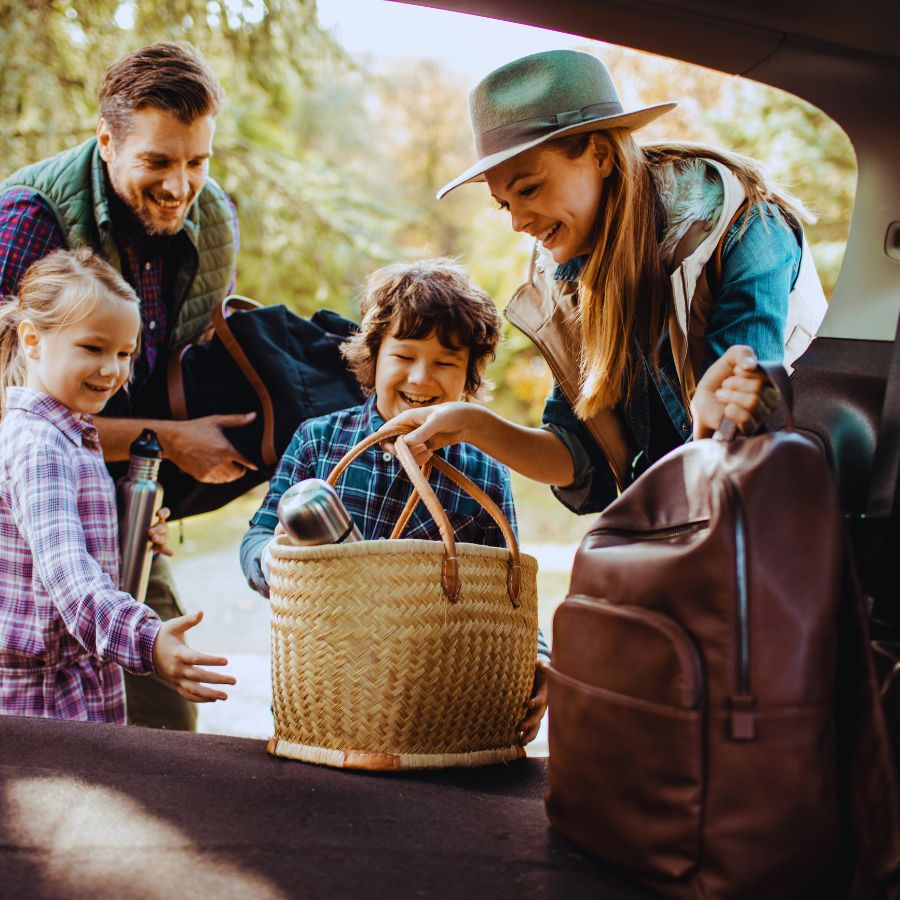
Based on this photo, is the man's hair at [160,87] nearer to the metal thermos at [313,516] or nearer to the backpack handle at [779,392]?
the metal thermos at [313,516]

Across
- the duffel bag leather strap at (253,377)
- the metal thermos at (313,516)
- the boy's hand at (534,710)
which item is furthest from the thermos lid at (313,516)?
the duffel bag leather strap at (253,377)

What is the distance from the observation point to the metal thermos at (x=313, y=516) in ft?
5.24

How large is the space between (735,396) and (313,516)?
69cm

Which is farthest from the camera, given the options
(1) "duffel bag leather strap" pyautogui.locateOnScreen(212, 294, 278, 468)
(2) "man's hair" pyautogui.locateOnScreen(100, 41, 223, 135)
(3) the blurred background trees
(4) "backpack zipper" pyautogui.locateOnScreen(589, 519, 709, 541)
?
(3) the blurred background trees

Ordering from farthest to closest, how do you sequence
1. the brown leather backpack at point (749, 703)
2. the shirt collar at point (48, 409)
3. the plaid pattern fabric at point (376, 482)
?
the plaid pattern fabric at point (376, 482)
the shirt collar at point (48, 409)
the brown leather backpack at point (749, 703)

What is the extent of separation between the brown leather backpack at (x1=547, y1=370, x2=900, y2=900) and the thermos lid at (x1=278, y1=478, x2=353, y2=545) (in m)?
0.56

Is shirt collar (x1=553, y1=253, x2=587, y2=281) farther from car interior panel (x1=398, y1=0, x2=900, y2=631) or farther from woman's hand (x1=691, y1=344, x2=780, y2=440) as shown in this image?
woman's hand (x1=691, y1=344, x2=780, y2=440)

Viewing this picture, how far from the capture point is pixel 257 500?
31.6 ft

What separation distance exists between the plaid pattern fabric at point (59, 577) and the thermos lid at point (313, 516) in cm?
38

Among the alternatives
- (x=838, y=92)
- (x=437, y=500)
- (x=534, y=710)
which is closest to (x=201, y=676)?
(x=437, y=500)

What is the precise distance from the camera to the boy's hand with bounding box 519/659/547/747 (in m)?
1.82

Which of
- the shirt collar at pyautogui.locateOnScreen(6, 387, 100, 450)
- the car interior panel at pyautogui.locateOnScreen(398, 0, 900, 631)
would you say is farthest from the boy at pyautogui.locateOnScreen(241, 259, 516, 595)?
the car interior panel at pyautogui.locateOnScreen(398, 0, 900, 631)

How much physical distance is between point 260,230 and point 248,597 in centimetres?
284

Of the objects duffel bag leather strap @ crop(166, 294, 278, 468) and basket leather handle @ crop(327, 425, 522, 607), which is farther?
duffel bag leather strap @ crop(166, 294, 278, 468)
